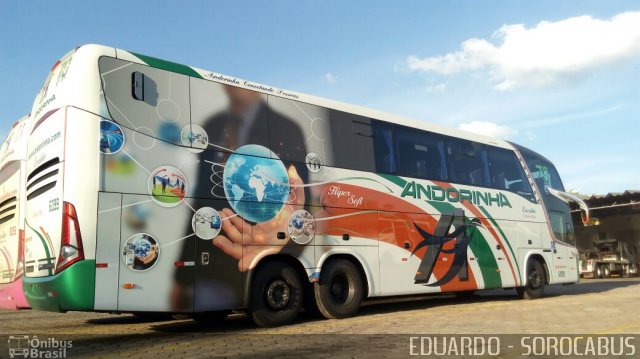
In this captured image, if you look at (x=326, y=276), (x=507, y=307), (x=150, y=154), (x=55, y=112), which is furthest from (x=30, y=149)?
(x=507, y=307)

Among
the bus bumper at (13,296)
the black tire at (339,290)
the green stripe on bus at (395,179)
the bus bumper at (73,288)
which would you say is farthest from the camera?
the green stripe on bus at (395,179)

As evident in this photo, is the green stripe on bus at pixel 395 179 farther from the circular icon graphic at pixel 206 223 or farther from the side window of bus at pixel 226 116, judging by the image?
the circular icon graphic at pixel 206 223

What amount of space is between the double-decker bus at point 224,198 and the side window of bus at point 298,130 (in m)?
0.02

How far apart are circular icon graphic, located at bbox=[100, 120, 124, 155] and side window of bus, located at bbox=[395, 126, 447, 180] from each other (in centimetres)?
563

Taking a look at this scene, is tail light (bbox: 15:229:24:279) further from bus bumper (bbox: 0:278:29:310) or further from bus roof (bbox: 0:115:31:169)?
bus roof (bbox: 0:115:31:169)

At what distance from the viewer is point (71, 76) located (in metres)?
7.02

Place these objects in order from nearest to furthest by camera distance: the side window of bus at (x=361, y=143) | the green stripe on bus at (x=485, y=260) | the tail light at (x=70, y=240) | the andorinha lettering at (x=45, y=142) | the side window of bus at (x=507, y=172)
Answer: the tail light at (x=70, y=240), the andorinha lettering at (x=45, y=142), the side window of bus at (x=361, y=143), the green stripe on bus at (x=485, y=260), the side window of bus at (x=507, y=172)

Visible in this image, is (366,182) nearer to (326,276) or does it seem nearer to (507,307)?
(326,276)

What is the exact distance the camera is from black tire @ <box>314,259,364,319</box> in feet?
29.5

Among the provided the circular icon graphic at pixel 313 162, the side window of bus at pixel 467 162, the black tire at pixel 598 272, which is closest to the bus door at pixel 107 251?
the circular icon graphic at pixel 313 162

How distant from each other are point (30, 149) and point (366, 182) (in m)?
5.68

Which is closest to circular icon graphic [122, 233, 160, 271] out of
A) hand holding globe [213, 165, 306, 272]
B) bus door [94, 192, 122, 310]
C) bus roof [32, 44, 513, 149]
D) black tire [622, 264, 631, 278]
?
bus door [94, 192, 122, 310]

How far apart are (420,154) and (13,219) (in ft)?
25.2

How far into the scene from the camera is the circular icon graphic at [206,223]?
24.6 feet
